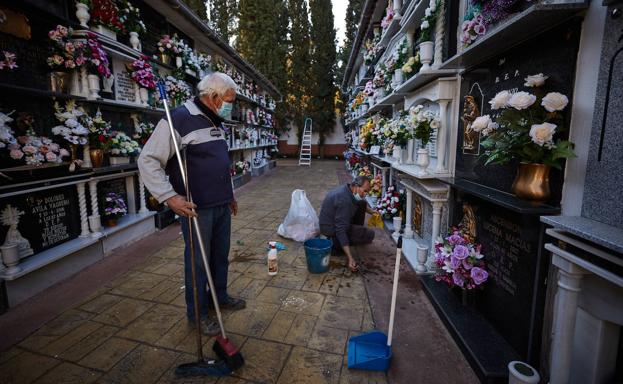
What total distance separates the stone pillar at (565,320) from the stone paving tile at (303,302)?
214cm

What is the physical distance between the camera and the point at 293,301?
12.1 feet

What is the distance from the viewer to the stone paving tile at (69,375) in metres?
2.43

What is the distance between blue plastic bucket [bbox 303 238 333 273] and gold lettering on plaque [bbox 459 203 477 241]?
1.76 meters

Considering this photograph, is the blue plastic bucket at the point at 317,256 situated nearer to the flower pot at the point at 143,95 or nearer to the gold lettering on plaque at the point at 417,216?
the gold lettering on plaque at the point at 417,216

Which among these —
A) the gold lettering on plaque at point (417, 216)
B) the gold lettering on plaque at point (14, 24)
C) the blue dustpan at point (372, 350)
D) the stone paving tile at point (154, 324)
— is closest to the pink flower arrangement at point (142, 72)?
the gold lettering on plaque at point (14, 24)

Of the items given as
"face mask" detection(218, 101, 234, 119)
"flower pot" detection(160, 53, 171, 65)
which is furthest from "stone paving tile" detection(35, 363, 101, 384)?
"flower pot" detection(160, 53, 171, 65)

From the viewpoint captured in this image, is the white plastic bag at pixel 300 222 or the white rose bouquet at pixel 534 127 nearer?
the white rose bouquet at pixel 534 127

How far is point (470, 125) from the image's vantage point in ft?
11.5

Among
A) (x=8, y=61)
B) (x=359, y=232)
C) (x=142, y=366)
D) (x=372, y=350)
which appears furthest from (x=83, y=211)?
(x=372, y=350)

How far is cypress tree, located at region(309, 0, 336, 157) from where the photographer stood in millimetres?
25625

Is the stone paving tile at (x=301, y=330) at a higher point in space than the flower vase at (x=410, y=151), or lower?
lower

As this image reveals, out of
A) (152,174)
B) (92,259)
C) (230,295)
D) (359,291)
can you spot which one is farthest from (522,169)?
(92,259)

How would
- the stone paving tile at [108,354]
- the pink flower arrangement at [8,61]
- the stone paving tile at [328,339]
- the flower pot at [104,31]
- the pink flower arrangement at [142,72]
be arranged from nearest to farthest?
the stone paving tile at [108,354], the stone paving tile at [328,339], the pink flower arrangement at [8,61], the flower pot at [104,31], the pink flower arrangement at [142,72]

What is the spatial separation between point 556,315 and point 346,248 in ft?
9.01
